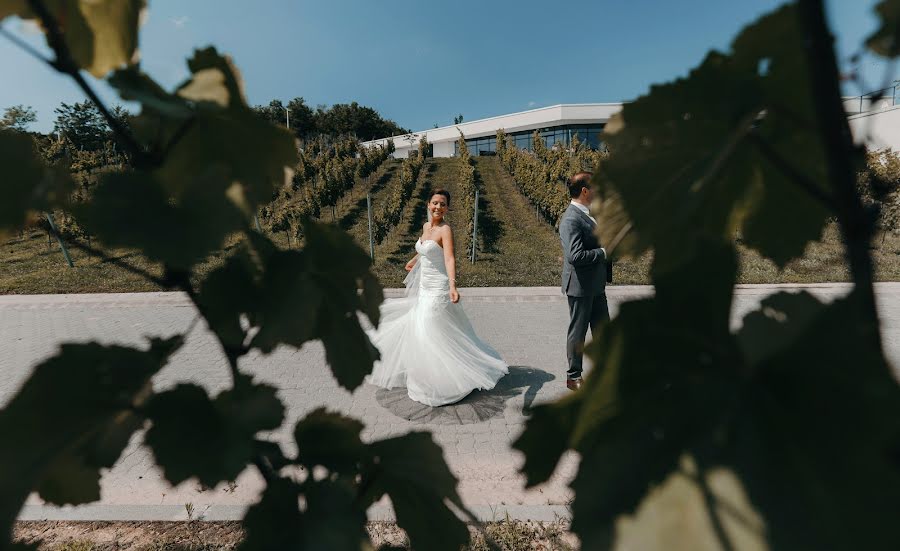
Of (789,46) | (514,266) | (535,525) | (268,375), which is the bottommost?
(535,525)

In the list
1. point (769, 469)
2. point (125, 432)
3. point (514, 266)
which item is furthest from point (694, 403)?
point (514, 266)

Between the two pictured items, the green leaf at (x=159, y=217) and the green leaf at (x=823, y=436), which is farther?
the green leaf at (x=159, y=217)

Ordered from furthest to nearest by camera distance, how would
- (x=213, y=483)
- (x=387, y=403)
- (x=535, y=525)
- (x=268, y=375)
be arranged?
(x=268, y=375) → (x=387, y=403) → (x=535, y=525) → (x=213, y=483)

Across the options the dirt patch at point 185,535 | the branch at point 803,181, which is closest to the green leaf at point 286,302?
the branch at point 803,181

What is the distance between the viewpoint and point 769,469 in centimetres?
29

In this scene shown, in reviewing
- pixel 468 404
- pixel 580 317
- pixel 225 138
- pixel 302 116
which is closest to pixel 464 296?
pixel 468 404

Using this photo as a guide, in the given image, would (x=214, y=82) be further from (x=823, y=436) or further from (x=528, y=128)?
(x=528, y=128)

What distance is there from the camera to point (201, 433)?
0.47 meters

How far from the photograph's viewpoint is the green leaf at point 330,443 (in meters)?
0.66

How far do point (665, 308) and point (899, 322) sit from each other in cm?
971

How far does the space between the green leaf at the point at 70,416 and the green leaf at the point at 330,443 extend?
240mm

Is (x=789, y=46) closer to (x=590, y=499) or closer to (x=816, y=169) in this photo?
(x=816, y=169)

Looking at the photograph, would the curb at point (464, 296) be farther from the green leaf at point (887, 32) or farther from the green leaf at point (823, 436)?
the green leaf at point (823, 436)

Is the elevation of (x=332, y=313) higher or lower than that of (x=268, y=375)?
higher
